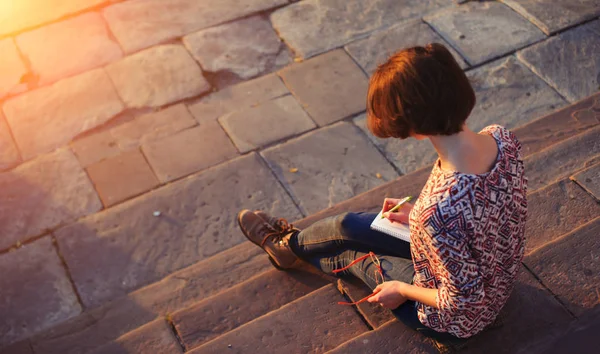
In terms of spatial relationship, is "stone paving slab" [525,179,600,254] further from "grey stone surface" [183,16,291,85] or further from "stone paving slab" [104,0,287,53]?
"stone paving slab" [104,0,287,53]

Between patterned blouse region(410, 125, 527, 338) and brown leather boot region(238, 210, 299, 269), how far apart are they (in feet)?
2.95

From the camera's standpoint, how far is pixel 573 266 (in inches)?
99.7

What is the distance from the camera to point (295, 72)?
4.61m

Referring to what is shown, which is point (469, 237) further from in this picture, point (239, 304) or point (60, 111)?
point (60, 111)

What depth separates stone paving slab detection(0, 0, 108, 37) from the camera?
5055 millimetres

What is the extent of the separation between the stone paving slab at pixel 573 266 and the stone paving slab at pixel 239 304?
937 millimetres

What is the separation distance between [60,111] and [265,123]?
139 centimetres

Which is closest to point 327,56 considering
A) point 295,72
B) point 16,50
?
point 295,72

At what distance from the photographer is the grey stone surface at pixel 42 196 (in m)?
3.76

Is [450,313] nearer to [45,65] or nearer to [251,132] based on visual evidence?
[251,132]

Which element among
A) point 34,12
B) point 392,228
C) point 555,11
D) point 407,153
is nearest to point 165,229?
point 407,153

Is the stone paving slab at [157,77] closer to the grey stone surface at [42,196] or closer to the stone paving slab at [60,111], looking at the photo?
the stone paving slab at [60,111]

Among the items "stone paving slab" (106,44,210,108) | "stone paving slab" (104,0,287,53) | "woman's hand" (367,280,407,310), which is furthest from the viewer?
"stone paving slab" (104,0,287,53)

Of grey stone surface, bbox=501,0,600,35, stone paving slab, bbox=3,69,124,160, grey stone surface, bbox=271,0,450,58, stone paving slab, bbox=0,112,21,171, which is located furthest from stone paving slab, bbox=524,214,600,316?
stone paving slab, bbox=0,112,21,171
